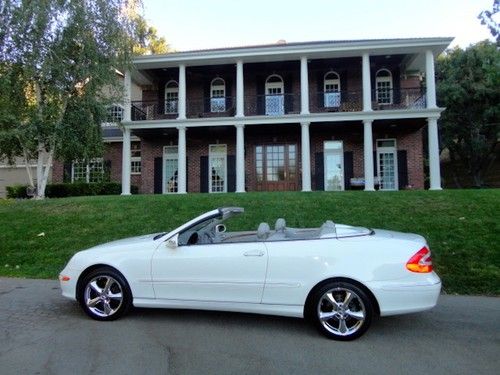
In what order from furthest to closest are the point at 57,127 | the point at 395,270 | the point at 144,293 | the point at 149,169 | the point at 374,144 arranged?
the point at 149,169 → the point at 374,144 → the point at 57,127 → the point at 144,293 → the point at 395,270

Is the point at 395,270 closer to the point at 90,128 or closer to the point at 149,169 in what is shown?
the point at 90,128

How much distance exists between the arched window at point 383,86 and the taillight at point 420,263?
695 inches

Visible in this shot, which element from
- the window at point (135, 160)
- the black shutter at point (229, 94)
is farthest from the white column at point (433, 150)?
the window at point (135, 160)

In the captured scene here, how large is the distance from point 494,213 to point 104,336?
9.09 m

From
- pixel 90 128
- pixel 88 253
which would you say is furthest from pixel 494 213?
pixel 90 128

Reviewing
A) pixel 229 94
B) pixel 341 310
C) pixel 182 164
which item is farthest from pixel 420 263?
pixel 229 94

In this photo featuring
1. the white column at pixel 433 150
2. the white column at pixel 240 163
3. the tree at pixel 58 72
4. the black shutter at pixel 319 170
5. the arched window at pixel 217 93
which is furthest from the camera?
the arched window at pixel 217 93

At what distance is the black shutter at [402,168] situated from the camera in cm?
2088

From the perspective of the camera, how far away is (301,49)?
19250mm

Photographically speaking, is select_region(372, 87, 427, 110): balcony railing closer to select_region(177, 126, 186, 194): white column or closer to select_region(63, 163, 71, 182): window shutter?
select_region(177, 126, 186, 194): white column

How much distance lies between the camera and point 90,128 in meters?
16.0

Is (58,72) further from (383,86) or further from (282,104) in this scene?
(383,86)

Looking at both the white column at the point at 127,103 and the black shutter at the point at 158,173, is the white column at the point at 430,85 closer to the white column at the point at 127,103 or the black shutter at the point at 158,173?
the white column at the point at 127,103

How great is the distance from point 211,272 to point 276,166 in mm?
16824
